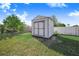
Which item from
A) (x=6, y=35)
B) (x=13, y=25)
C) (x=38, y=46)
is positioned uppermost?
(x=13, y=25)

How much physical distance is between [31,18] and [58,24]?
293 mm

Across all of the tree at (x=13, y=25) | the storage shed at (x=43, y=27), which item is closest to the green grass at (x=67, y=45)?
the storage shed at (x=43, y=27)

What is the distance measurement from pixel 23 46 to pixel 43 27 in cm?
29

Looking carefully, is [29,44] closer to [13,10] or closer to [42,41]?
[42,41]

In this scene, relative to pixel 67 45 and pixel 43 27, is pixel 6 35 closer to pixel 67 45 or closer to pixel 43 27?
pixel 43 27

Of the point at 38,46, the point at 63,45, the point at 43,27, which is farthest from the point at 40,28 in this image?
the point at 63,45

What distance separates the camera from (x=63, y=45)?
92.2 inches

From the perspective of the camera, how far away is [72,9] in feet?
7.51

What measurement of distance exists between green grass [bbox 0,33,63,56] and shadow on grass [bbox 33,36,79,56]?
1.8 inches

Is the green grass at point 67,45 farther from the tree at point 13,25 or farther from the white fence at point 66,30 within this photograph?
the tree at point 13,25

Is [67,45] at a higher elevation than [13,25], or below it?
below

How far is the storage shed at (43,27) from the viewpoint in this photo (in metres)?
2.36

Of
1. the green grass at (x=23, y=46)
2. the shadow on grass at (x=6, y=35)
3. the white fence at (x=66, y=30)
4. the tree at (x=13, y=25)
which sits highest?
the tree at (x=13, y=25)

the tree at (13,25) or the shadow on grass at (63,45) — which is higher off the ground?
the tree at (13,25)
